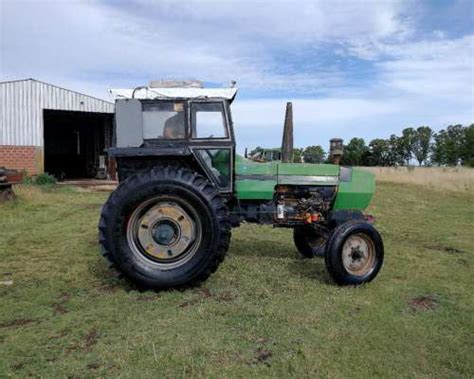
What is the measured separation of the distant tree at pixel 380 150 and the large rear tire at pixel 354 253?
76554 mm

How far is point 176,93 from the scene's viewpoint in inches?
212

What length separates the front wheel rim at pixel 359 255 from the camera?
214 inches

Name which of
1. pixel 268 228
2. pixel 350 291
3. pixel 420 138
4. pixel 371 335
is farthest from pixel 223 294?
pixel 420 138

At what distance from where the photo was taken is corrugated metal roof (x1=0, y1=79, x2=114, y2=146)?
18156mm

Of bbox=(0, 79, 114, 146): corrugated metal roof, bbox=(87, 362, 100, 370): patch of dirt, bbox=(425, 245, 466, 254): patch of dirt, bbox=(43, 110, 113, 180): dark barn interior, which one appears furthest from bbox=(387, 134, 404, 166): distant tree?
bbox=(87, 362, 100, 370): patch of dirt

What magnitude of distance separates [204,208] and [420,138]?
90821 millimetres

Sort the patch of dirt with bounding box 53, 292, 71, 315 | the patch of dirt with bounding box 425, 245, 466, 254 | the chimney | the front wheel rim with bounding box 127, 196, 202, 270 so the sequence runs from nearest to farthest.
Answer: the patch of dirt with bounding box 53, 292, 71, 315
the front wheel rim with bounding box 127, 196, 202, 270
the chimney
the patch of dirt with bounding box 425, 245, 466, 254

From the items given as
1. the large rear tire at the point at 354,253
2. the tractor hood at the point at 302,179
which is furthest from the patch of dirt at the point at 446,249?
the large rear tire at the point at 354,253

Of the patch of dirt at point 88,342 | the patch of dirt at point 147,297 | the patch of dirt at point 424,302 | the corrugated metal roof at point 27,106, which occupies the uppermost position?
the corrugated metal roof at point 27,106

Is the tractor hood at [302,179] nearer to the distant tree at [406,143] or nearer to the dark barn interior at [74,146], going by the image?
the dark barn interior at [74,146]

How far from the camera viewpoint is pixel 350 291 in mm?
5145

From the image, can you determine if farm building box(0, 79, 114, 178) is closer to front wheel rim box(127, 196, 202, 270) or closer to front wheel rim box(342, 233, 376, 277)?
front wheel rim box(127, 196, 202, 270)

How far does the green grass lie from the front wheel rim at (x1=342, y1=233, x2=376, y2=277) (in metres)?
0.24

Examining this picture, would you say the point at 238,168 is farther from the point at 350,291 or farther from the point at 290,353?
the point at 290,353
